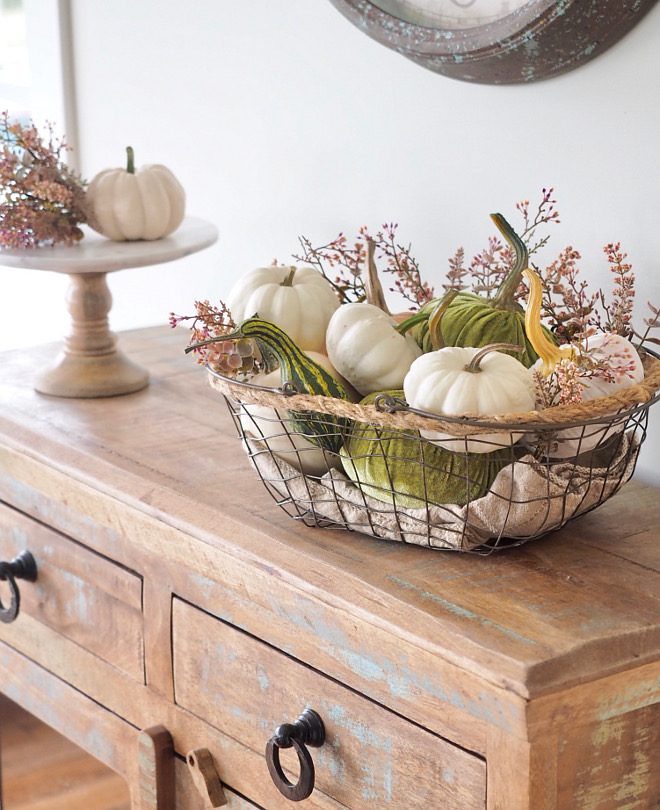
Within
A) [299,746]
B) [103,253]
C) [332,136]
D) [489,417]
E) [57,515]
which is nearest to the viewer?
[489,417]

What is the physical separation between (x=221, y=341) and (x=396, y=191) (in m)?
0.54

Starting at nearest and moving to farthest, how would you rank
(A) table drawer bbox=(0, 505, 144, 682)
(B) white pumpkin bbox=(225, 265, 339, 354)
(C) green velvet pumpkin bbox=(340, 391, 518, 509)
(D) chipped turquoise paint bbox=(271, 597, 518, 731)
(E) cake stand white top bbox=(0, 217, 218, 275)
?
1. (D) chipped turquoise paint bbox=(271, 597, 518, 731)
2. (C) green velvet pumpkin bbox=(340, 391, 518, 509)
3. (B) white pumpkin bbox=(225, 265, 339, 354)
4. (A) table drawer bbox=(0, 505, 144, 682)
5. (E) cake stand white top bbox=(0, 217, 218, 275)

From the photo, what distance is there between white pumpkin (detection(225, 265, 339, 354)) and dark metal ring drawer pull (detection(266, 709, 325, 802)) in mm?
304

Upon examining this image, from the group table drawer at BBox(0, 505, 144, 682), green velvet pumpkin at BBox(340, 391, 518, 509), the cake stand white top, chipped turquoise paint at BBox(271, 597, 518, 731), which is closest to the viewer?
chipped turquoise paint at BBox(271, 597, 518, 731)

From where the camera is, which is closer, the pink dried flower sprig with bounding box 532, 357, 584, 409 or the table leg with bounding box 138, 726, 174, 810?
the pink dried flower sprig with bounding box 532, 357, 584, 409

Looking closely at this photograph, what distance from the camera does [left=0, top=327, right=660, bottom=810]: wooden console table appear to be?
2.20 ft

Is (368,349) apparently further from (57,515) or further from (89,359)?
(89,359)

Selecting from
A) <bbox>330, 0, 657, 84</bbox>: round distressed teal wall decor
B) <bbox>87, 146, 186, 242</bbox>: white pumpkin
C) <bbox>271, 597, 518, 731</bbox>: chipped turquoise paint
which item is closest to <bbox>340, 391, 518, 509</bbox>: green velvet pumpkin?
<bbox>271, 597, 518, 731</bbox>: chipped turquoise paint

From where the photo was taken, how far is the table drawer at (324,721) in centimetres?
72

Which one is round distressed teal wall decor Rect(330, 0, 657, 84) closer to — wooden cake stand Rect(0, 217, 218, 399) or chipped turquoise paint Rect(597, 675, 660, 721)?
wooden cake stand Rect(0, 217, 218, 399)

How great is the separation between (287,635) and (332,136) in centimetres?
76

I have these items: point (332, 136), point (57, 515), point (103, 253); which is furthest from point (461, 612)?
point (332, 136)

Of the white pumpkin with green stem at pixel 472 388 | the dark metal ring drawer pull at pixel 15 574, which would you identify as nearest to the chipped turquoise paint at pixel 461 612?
the white pumpkin with green stem at pixel 472 388

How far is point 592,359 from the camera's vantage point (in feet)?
2.46
